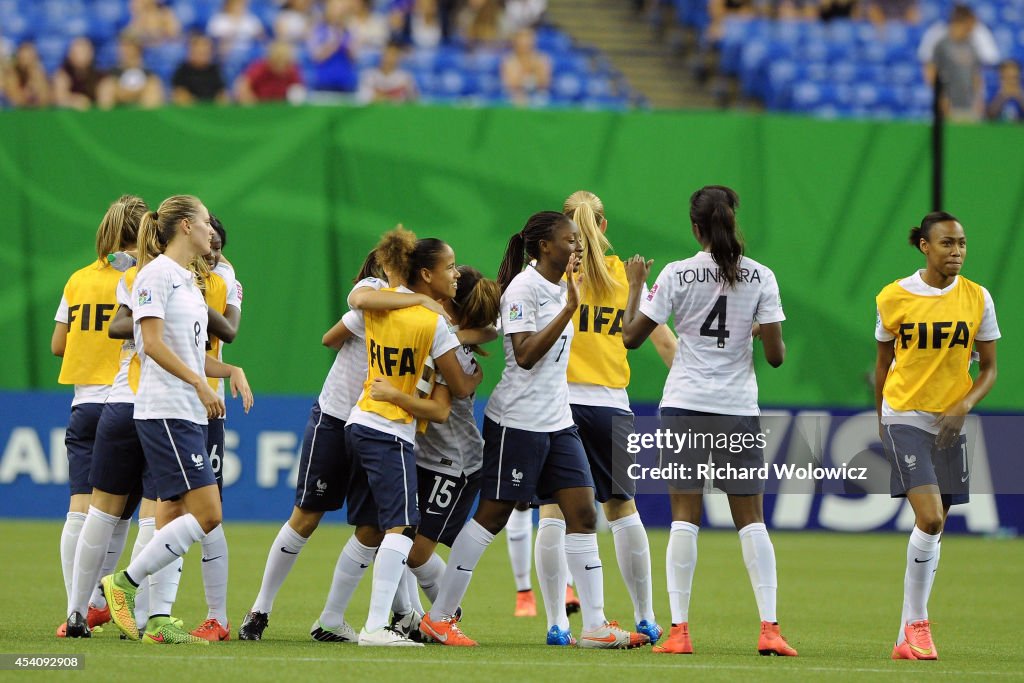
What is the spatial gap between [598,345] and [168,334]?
2.19m

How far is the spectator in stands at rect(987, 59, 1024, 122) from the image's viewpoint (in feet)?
51.7

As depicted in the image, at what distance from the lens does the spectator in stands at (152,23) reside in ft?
54.2

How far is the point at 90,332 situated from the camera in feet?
24.5

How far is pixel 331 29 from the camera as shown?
1655 cm

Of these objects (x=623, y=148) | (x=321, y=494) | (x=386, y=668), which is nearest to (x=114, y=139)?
(x=623, y=148)

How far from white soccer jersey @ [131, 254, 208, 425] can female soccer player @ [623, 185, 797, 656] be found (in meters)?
2.02

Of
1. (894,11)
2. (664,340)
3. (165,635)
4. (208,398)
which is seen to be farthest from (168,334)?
(894,11)

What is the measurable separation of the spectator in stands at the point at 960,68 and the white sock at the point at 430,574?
10.7m

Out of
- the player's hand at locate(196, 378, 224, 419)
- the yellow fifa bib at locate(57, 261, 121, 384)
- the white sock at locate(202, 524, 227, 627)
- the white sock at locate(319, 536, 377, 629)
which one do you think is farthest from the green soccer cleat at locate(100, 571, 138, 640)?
the yellow fifa bib at locate(57, 261, 121, 384)

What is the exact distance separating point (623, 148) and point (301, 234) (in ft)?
10.7

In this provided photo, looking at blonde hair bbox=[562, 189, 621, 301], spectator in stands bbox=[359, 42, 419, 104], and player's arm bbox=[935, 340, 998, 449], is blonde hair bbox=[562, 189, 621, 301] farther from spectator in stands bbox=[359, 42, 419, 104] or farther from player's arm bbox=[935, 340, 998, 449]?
spectator in stands bbox=[359, 42, 419, 104]

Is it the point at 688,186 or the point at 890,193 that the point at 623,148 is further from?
the point at 890,193

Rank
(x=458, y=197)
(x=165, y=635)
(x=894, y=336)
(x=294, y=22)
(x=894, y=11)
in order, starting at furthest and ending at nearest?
(x=894, y=11) < (x=294, y=22) < (x=458, y=197) < (x=894, y=336) < (x=165, y=635)

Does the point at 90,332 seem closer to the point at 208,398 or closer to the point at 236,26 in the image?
the point at 208,398
